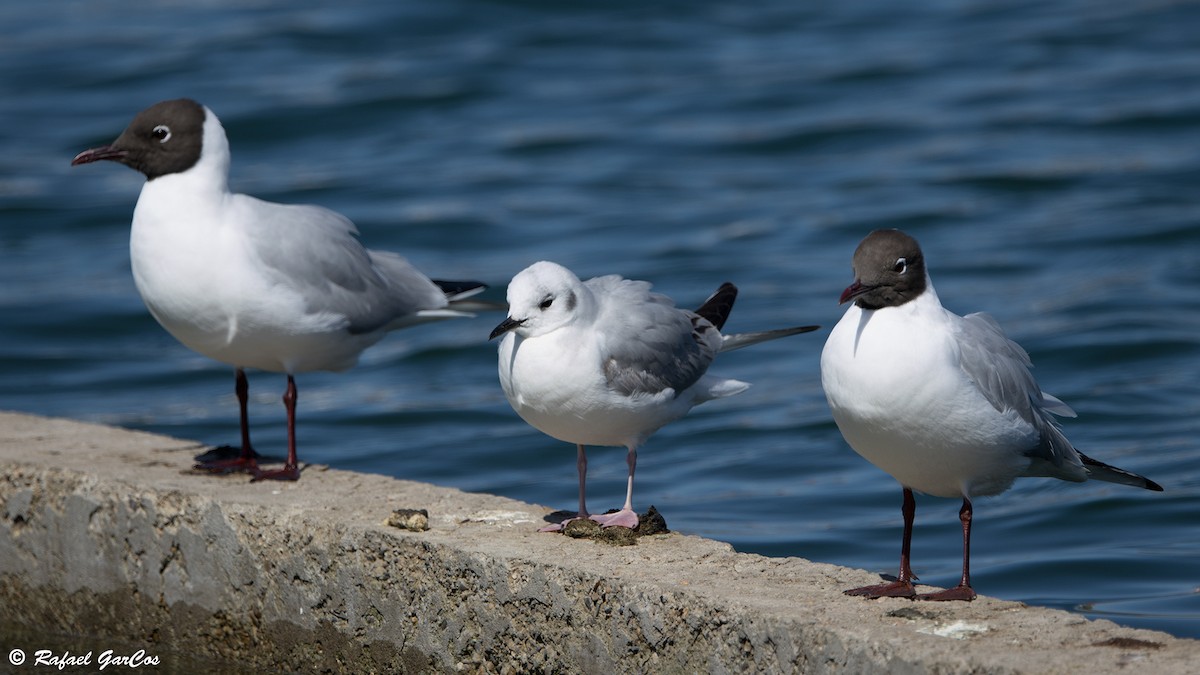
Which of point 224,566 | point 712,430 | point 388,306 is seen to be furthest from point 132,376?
point 224,566

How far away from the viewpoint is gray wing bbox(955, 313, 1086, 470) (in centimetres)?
497

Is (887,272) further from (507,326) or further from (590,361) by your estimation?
(507,326)

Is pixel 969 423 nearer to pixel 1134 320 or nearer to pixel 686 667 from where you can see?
pixel 686 667

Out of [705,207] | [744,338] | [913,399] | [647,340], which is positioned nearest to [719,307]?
[744,338]

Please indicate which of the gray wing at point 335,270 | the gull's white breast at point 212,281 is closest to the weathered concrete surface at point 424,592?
the gull's white breast at point 212,281

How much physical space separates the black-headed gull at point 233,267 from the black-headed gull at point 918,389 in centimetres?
239

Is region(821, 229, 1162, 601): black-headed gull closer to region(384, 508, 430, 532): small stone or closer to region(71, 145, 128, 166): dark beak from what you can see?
region(384, 508, 430, 532): small stone

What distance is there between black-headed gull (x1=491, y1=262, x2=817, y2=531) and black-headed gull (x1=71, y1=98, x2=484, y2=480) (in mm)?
1275

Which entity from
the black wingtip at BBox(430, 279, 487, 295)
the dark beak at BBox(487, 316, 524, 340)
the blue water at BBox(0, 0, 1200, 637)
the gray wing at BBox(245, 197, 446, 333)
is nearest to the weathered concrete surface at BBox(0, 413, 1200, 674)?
the dark beak at BBox(487, 316, 524, 340)

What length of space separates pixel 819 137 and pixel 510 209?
334 cm

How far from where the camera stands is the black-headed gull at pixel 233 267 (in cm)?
645

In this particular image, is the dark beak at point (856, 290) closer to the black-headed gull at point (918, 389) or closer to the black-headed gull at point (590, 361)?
the black-headed gull at point (918, 389)

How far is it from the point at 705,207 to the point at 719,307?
8200 millimetres

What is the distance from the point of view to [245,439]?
6703mm
